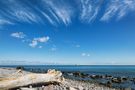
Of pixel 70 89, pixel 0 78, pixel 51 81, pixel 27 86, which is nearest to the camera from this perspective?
pixel 0 78

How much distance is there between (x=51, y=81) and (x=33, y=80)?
158cm

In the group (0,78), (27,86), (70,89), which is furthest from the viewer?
(70,89)

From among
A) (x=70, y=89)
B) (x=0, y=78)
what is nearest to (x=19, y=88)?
(x=0, y=78)

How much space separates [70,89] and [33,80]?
197 inches

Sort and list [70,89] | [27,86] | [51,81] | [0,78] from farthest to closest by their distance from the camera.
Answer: [70,89] < [51,81] < [27,86] < [0,78]

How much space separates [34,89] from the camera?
14695 mm

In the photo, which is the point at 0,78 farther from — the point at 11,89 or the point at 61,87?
the point at 61,87

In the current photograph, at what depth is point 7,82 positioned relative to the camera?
13.5 meters

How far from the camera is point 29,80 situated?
14.5 m

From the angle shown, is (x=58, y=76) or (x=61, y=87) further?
(x=61, y=87)

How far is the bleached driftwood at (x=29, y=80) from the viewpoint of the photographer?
1353cm

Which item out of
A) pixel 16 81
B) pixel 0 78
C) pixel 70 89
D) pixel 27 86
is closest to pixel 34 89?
pixel 27 86

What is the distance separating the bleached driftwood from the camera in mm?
13531

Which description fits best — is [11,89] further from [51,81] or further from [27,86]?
[51,81]
